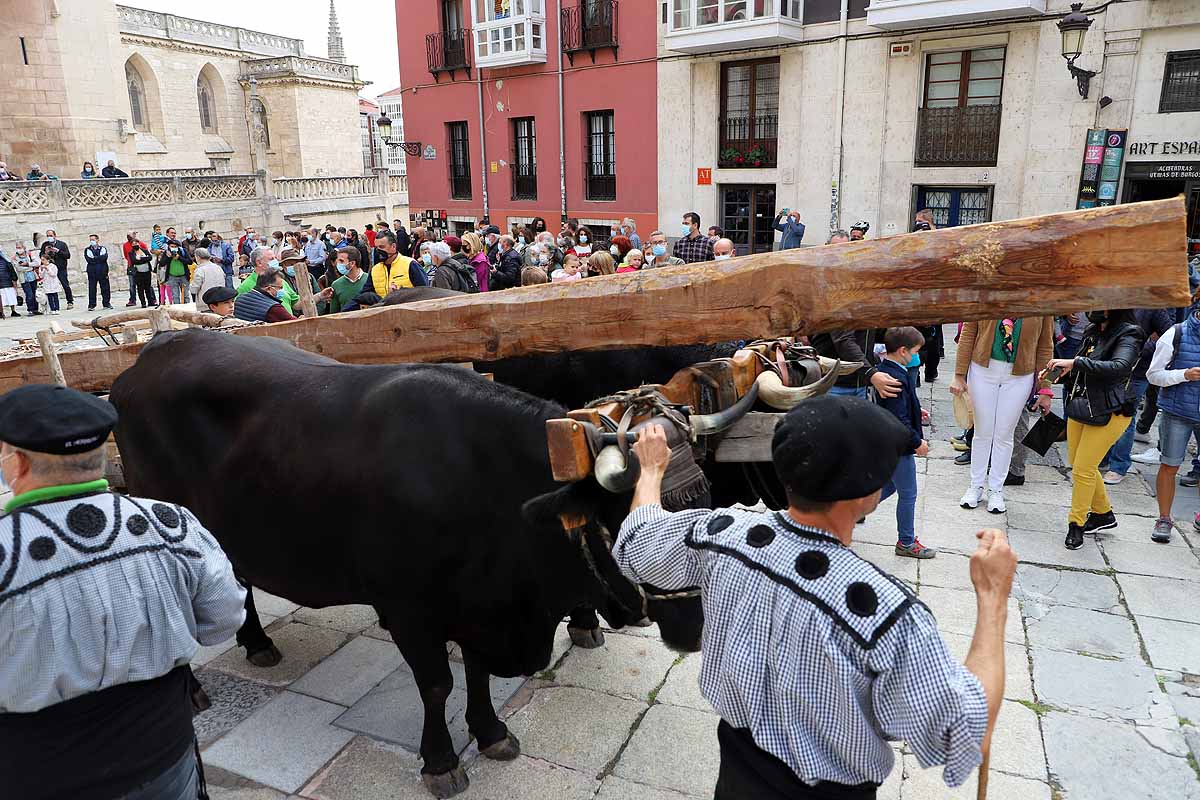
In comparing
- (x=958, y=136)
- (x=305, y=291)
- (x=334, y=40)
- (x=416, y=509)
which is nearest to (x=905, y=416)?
(x=416, y=509)

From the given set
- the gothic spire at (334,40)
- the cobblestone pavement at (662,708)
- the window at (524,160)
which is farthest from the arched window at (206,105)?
the cobblestone pavement at (662,708)

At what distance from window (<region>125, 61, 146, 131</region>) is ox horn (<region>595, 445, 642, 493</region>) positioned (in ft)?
130

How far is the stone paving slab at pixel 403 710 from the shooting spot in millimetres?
3570

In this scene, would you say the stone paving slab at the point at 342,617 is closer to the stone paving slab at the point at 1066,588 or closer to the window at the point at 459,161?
the stone paving slab at the point at 1066,588

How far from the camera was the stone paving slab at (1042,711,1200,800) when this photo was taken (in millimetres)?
3137

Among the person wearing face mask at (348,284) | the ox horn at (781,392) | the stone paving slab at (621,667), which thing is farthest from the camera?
the person wearing face mask at (348,284)

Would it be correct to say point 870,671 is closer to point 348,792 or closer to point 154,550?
point 154,550

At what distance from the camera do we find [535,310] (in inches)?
124

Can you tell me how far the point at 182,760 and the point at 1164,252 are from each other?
2867 mm

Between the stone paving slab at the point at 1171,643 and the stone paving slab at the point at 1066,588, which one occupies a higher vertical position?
the stone paving slab at the point at 1171,643

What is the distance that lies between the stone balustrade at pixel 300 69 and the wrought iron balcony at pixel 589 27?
2005 cm

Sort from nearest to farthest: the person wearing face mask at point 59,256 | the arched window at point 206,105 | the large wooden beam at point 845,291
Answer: the large wooden beam at point 845,291, the person wearing face mask at point 59,256, the arched window at point 206,105

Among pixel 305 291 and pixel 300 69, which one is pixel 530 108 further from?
pixel 300 69

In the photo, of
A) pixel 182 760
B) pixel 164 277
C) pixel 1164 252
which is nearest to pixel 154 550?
pixel 182 760
